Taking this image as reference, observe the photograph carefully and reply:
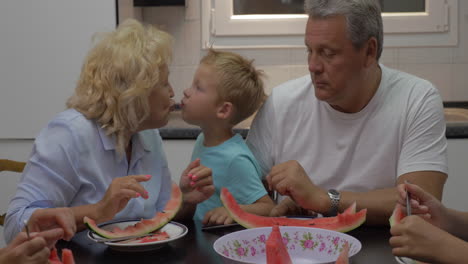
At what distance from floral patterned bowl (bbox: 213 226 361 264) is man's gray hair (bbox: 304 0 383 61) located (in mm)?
742

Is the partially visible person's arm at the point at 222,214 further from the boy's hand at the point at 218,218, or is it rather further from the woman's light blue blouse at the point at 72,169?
the woman's light blue blouse at the point at 72,169

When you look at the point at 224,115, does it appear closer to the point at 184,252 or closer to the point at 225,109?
the point at 225,109

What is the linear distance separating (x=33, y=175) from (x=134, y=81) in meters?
0.36

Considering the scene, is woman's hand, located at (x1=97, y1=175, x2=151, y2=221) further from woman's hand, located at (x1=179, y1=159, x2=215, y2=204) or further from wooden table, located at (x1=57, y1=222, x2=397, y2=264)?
woman's hand, located at (x1=179, y1=159, x2=215, y2=204)

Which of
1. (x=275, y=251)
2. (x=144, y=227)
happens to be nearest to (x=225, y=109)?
Result: (x=144, y=227)

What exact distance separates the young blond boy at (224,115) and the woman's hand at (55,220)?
0.66 meters

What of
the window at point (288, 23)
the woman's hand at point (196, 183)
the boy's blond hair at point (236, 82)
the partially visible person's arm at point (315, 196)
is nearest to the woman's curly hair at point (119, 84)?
the woman's hand at point (196, 183)

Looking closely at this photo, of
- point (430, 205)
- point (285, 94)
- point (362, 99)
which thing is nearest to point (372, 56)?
point (362, 99)

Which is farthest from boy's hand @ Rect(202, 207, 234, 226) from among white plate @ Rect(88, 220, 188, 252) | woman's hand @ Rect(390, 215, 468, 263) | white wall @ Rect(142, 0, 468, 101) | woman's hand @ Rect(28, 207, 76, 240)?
white wall @ Rect(142, 0, 468, 101)

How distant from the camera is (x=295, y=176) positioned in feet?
5.88

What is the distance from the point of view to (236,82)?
7.13 ft

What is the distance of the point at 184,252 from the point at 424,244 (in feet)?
1.67

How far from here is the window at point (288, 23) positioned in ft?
12.0

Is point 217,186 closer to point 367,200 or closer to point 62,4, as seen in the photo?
point 367,200
